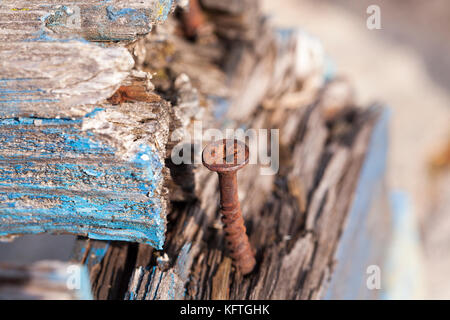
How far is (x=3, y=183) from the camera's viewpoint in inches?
77.1

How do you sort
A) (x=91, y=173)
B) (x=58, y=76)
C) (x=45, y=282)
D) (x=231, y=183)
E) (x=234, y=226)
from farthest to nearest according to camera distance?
(x=45, y=282), (x=234, y=226), (x=231, y=183), (x=91, y=173), (x=58, y=76)

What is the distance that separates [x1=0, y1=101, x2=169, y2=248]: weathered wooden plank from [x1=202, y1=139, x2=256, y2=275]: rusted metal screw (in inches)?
10.1

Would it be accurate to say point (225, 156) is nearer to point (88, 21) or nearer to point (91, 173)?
point (91, 173)

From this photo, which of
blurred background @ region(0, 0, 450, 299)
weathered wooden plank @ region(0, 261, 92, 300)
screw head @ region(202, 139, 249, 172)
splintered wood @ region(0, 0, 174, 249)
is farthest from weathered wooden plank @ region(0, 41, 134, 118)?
blurred background @ region(0, 0, 450, 299)

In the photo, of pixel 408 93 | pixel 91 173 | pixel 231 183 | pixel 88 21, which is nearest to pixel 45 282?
pixel 91 173

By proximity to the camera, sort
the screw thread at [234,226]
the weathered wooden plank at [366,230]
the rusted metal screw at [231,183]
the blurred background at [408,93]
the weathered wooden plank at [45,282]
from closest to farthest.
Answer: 1. the rusted metal screw at [231,183]
2. the screw thread at [234,226]
3. the weathered wooden plank at [45,282]
4. the weathered wooden plank at [366,230]
5. the blurred background at [408,93]

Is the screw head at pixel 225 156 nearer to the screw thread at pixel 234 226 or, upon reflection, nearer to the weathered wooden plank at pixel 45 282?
the screw thread at pixel 234 226

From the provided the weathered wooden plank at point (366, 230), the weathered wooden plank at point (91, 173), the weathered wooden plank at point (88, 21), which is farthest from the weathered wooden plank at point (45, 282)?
the weathered wooden plank at point (366, 230)

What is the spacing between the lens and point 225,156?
189 centimetres

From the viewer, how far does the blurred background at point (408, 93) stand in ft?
16.1

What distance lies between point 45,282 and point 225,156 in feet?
4.77

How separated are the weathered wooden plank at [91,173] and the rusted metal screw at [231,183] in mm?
255

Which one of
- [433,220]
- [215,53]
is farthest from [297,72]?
[433,220]
